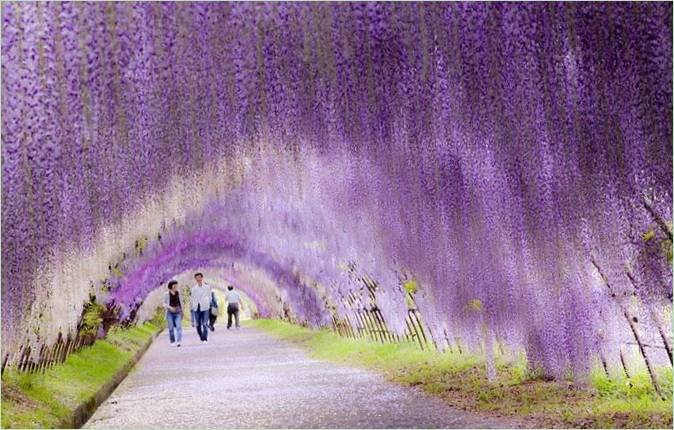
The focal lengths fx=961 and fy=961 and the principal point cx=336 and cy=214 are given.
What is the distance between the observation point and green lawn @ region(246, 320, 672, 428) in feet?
25.4

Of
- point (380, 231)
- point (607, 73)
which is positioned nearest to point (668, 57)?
point (607, 73)

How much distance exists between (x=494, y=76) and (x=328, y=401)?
14.4 feet

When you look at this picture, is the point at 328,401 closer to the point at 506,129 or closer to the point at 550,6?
the point at 506,129

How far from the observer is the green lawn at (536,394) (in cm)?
774

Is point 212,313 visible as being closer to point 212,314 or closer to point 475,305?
point 212,314

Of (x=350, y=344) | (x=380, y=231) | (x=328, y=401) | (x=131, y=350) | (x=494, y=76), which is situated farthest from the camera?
(x=131, y=350)

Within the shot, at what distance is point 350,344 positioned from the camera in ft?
69.3

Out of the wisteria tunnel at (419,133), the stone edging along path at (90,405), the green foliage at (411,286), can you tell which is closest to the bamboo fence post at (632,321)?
the wisteria tunnel at (419,133)

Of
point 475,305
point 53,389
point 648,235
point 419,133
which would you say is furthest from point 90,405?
point 648,235

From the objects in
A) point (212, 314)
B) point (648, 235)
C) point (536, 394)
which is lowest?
point (536, 394)

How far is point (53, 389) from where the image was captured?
11.2m

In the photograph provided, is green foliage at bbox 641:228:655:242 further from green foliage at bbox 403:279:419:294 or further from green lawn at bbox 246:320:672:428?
green foliage at bbox 403:279:419:294

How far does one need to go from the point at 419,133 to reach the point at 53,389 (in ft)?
17.7

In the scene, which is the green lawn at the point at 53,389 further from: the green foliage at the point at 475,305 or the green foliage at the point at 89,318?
the green foliage at the point at 475,305
